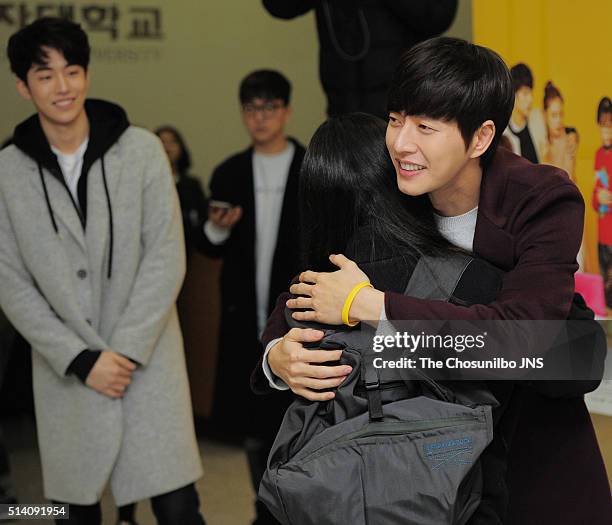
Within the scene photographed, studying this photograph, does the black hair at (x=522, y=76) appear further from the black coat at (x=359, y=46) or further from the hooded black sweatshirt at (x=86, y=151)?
the hooded black sweatshirt at (x=86, y=151)

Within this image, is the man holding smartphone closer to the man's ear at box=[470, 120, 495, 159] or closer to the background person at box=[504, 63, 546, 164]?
the background person at box=[504, 63, 546, 164]

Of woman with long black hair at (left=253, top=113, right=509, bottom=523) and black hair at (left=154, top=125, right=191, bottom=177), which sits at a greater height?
woman with long black hair at (left=253, top=113, right=509, bottom=523)

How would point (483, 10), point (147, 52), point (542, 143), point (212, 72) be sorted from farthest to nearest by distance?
point (212, 72) < point (147, 52) < point (483, 10) < point (542, 143)

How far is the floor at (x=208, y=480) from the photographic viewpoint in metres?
3.02

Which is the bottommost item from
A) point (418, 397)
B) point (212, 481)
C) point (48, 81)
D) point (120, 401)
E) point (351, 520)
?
point (212, 481)

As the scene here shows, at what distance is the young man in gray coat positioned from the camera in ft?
7.79

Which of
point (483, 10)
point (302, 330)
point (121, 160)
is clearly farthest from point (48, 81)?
point (302, 330)

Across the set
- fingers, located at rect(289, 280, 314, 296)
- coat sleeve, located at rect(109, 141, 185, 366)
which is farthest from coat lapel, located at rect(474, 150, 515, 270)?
coat sleeve, located at rect(109, 141, 185, 366)

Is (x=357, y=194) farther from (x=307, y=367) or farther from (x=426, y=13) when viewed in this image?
(x=426, y=13)

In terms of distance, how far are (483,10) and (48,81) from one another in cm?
105

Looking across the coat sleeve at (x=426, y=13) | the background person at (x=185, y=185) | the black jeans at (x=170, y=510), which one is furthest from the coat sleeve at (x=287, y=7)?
the black jeans at (x=170, y=510)

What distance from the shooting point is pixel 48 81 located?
2416 millimetres

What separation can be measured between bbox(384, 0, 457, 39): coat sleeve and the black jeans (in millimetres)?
1303

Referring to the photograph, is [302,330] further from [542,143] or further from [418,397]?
[542,143]
